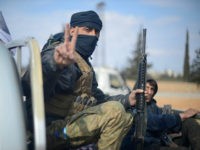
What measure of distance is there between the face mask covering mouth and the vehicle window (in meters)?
9.88

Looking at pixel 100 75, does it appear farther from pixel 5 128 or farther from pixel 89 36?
pixel 5 128

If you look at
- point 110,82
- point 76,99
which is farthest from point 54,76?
point 110,82

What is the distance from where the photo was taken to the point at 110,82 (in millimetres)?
12703

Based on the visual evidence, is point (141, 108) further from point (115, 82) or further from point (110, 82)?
point (115, 82)

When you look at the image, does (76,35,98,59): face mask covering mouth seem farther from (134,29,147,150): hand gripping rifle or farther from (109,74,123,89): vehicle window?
(109,74,123,89): vehicle window

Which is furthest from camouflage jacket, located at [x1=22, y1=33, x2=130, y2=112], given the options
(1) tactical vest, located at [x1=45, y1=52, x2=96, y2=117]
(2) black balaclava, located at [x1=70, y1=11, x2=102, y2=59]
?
(2) black balaclava, located at [x1=70, y1=11, x2=102, y2=59]

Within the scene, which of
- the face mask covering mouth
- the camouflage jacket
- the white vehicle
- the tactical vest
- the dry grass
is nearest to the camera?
the camouflage jacket

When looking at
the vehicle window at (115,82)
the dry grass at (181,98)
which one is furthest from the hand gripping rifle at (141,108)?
the dry grass at (181,98)

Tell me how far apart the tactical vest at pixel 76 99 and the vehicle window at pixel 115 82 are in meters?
9.93

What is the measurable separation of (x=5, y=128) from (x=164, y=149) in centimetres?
158

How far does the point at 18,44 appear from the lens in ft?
7.39

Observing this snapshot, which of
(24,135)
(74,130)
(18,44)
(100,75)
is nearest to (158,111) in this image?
(74,130)

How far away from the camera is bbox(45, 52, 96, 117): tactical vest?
2533 millimetres

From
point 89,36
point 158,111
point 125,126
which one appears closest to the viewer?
point 125,126
